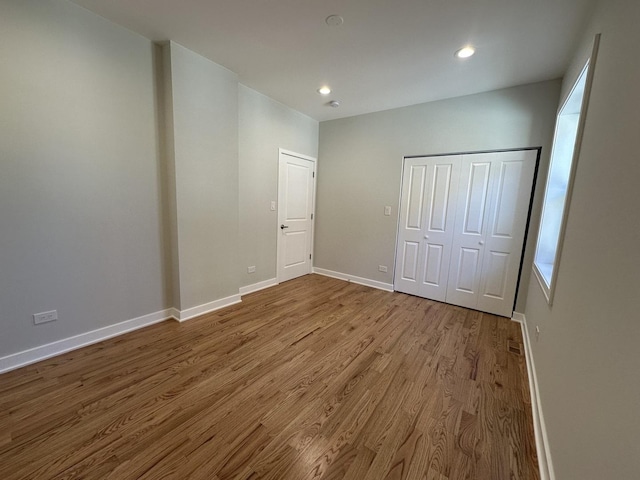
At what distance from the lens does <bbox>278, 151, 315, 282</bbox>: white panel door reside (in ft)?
13.1

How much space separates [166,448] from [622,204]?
2.34m

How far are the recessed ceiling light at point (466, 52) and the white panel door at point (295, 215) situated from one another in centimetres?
244

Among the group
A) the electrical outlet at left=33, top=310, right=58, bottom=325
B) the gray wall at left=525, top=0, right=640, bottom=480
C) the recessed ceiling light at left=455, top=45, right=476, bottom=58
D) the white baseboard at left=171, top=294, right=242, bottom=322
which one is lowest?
the white baseboard at left=171, top=294, right=242, bottom=322

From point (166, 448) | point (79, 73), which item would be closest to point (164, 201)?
point (79, 73)

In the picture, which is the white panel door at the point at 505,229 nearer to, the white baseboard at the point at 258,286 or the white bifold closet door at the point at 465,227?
the white bifold closet door at the point at 465,227

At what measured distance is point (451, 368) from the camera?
2088 millimetres

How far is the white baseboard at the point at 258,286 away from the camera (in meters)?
3.58

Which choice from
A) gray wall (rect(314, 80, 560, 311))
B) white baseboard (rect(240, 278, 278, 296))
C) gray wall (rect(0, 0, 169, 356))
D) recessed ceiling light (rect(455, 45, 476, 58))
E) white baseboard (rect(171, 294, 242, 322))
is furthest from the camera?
white baseboard (rect(240, 278, 278, 296))

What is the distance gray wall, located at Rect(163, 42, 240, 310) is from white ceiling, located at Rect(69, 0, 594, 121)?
241mm

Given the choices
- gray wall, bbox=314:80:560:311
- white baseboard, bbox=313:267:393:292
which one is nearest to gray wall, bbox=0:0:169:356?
gray wall, bbox=314:80:560:311

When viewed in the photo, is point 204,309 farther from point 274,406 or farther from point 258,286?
point 274,406

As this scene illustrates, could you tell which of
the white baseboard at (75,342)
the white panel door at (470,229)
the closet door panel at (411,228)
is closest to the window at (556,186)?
the white panel door at (470,229)

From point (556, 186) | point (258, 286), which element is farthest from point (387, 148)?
point (258, 286)

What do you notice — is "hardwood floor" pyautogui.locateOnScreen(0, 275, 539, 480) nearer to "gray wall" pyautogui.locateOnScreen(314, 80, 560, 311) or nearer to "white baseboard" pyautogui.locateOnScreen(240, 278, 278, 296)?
"white baseboard" pyautogui.locateOnScreen(240, 278, 278, 296)
